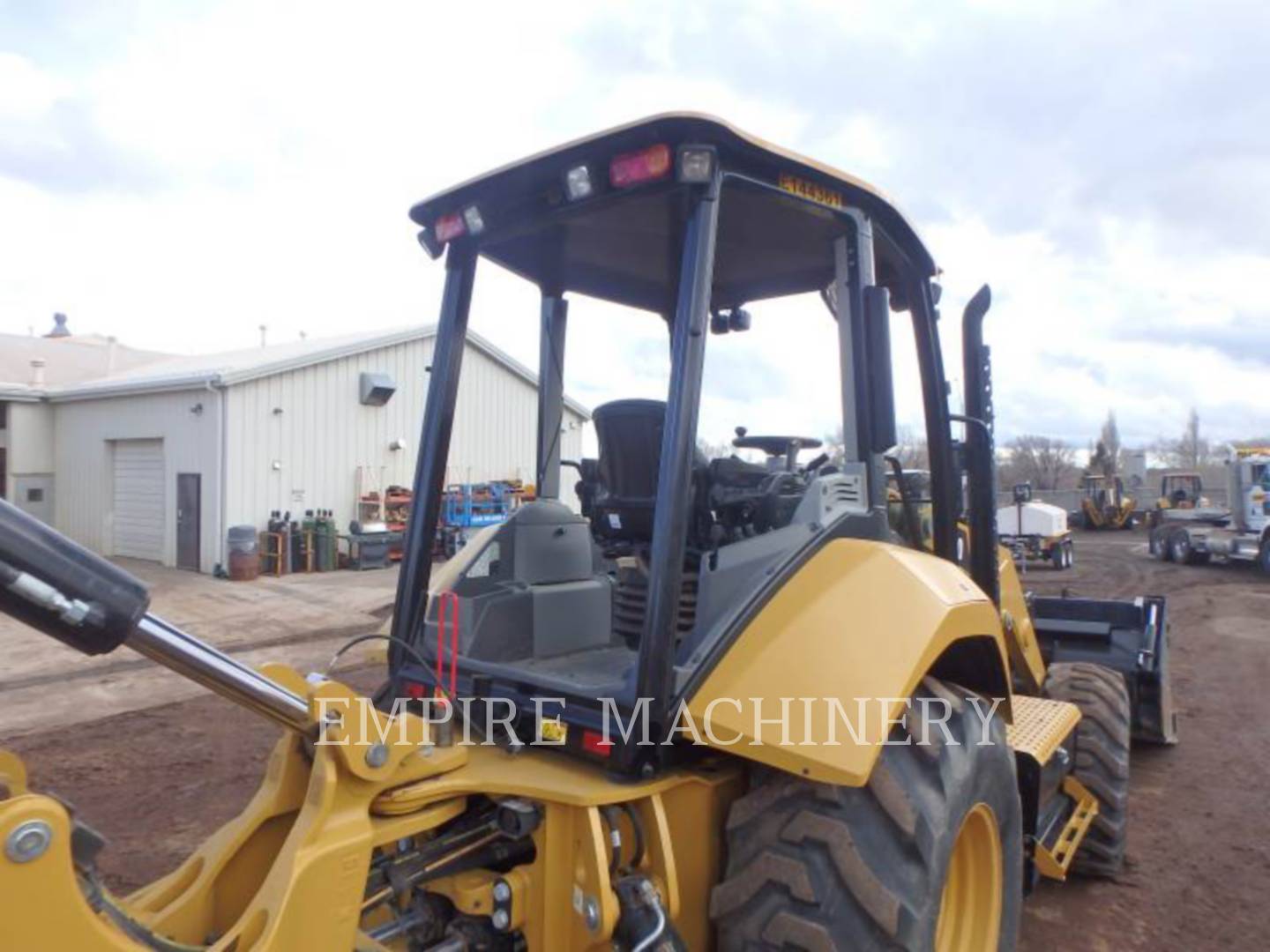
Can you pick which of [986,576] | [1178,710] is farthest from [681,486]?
[1178,710]

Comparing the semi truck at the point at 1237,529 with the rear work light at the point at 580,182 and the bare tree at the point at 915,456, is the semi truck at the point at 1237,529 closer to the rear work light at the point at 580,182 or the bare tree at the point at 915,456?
the bare tree at the point at 915,456

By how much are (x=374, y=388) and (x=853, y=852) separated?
673 inches

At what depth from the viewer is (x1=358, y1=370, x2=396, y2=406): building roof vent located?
18.3 m

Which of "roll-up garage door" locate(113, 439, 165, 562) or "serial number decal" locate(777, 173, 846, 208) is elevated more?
"serial number decal" locate(777, 173, 846, 208)

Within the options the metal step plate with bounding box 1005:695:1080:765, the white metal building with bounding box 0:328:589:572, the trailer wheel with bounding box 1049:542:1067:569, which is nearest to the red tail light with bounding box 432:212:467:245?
the metal step plate with bounding box 1005:695:1080:765

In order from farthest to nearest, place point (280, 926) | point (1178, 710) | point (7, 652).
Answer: point (7, 652) < point (1178, 710) < point (280, 926)

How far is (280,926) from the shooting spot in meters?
1.99

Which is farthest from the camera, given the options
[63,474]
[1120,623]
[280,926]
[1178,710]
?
[63,474]

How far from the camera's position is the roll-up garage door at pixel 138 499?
Result: 1755cm

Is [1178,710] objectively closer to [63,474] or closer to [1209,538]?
[1209,538]

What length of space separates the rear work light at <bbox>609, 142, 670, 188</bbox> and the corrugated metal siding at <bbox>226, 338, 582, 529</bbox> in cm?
1250

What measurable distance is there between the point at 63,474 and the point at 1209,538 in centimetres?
2538

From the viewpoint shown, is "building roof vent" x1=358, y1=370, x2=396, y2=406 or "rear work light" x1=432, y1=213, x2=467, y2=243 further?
"building roof vent" x1=358, y1=370, x2=396, y2=406

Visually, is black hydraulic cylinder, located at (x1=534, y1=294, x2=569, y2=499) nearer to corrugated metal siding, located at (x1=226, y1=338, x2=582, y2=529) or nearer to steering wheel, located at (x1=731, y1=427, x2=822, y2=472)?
steering wheel, located at (x1=731, y1=427, x2=822, y2=472)
